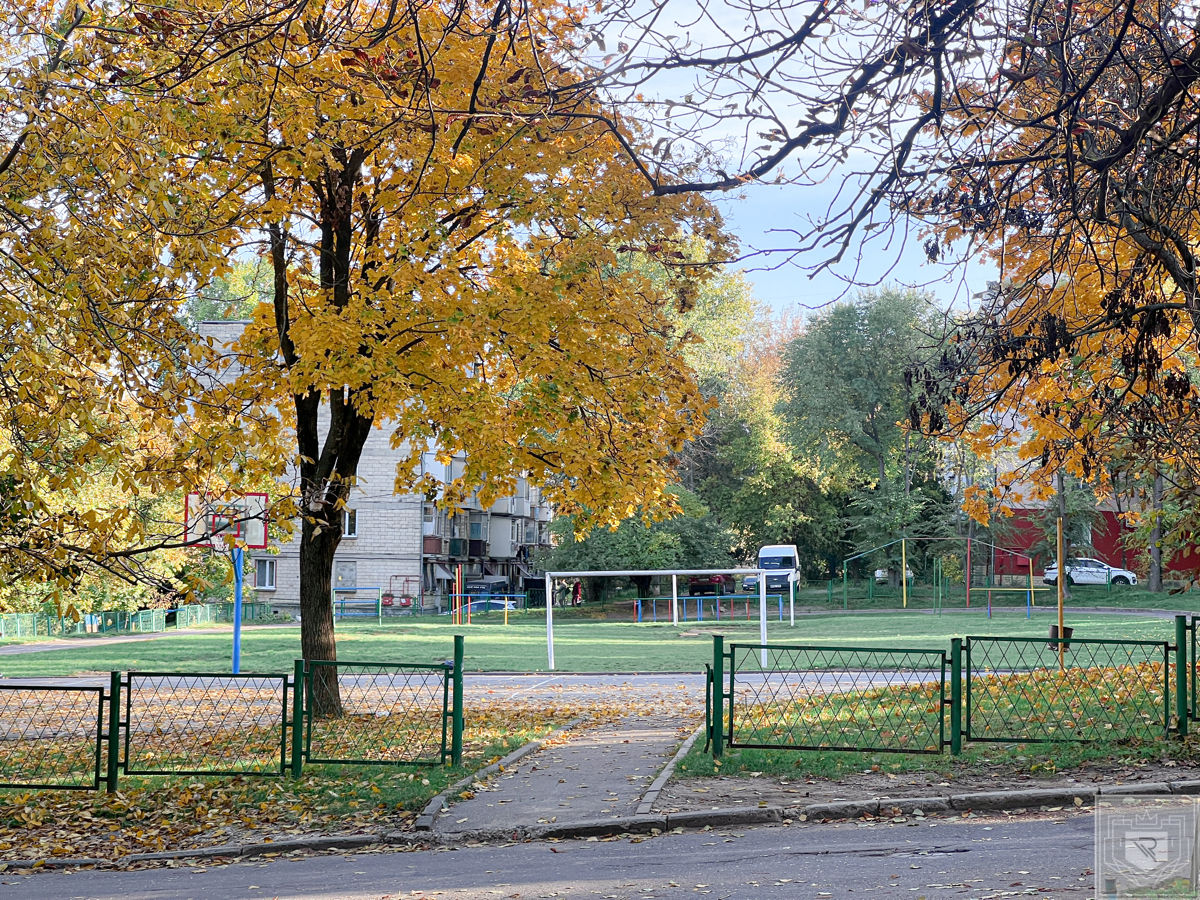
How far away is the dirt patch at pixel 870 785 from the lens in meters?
9.45

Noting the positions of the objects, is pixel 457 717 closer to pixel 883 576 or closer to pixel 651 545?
pixel 651 545

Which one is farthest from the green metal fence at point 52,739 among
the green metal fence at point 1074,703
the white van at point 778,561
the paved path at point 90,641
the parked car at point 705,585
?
Result: the parked car at point 705,585

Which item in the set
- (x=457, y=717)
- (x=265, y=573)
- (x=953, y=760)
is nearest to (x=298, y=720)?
(x=457, y=717)

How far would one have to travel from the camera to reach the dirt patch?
945 cm

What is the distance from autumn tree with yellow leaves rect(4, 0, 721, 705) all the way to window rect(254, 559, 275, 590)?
43.7 meters

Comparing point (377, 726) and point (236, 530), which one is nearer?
point (377, 726)

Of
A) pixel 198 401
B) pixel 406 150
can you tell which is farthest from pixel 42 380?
pixel 406 150

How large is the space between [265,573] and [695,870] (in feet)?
171

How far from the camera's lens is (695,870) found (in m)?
7.55

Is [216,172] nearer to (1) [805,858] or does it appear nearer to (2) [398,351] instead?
(2) [398,351]

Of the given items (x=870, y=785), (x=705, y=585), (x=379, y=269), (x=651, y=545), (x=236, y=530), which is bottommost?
(x=705, y=585)

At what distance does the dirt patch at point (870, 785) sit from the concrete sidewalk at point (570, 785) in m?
0.50

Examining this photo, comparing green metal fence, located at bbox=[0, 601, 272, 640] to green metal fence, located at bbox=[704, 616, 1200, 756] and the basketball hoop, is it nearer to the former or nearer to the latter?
the basketball hoop

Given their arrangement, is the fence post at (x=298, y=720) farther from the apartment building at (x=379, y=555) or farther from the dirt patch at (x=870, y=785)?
the apartment building at (x=379, y=555)
